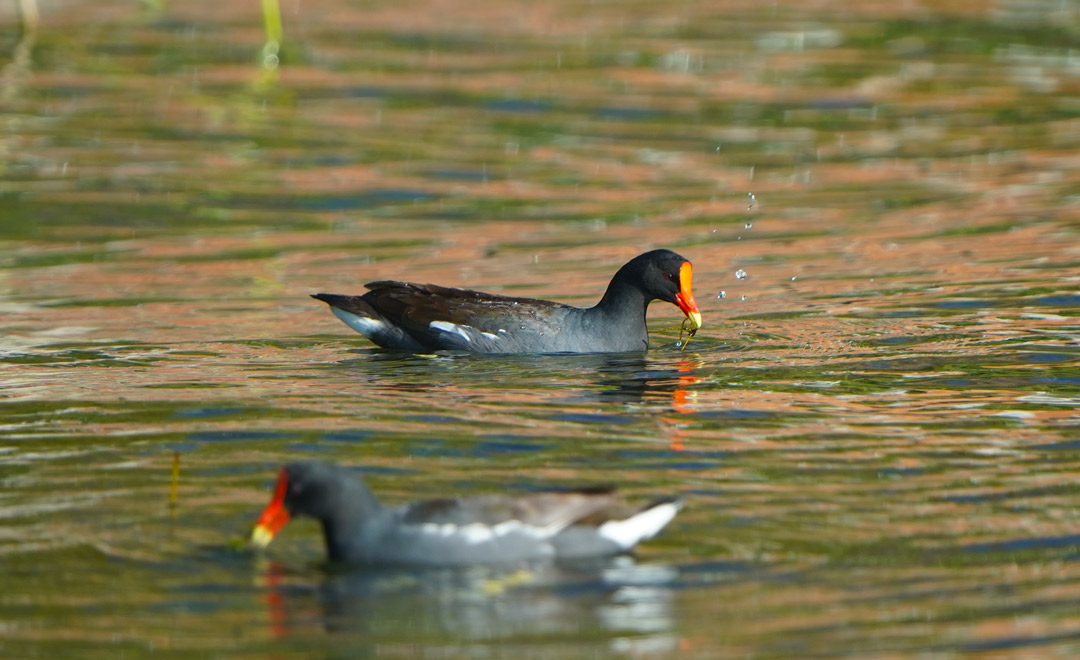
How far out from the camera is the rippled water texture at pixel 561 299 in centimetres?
659

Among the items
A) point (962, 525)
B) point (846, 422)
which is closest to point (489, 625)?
point (962, 525)

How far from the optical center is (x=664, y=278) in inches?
438

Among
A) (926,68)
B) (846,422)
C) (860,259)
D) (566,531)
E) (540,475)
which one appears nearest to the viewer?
(566,531)

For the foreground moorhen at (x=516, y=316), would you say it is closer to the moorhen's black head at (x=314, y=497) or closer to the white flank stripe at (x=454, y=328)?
the white flank stripe at (x=454, y=328)

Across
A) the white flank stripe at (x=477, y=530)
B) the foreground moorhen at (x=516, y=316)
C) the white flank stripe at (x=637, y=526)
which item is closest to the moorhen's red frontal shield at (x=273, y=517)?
the white flank stripe at (x=477, y=530)

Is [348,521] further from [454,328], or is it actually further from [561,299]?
[561,299]

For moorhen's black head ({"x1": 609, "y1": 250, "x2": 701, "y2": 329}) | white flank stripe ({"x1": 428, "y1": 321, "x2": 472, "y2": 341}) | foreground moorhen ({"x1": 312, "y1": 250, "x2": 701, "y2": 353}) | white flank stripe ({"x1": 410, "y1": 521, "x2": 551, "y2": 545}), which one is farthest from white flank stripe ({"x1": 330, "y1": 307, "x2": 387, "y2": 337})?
white flank stripe ({"x1": 410, "y1": 521, "x2": 551, "y2": 545})

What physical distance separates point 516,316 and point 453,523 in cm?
417

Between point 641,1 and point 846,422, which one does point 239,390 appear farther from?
point 641,1

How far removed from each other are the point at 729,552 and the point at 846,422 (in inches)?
86.1

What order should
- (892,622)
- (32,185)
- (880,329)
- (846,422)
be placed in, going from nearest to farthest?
(892,622) → (846,422) → (880,329) → (32,185)

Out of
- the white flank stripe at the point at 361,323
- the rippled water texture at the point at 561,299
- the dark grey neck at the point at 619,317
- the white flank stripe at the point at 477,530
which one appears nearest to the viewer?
the rippled water texture at the point at 561,299

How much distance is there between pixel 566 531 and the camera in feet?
22.7

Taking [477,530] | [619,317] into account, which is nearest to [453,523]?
[477,530]
